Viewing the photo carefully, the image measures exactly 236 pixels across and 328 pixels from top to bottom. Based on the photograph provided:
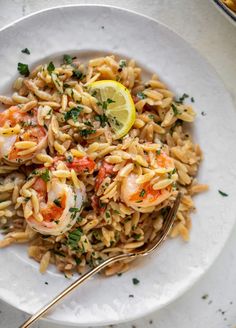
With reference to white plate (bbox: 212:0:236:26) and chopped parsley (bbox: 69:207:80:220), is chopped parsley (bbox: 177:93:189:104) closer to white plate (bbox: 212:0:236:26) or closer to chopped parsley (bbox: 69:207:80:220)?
white plate (bbox: 212:0:236:26)

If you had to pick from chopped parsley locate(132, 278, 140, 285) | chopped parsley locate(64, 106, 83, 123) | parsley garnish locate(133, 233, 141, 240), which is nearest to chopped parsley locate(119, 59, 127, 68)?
chopped parsley locate(64, 106, 83, 123)

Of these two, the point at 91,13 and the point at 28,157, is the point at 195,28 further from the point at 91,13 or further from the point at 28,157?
the point at 28,157

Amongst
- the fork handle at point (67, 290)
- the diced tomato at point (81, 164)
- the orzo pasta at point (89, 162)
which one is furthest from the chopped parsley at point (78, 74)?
the fork handle at point (67, 290)

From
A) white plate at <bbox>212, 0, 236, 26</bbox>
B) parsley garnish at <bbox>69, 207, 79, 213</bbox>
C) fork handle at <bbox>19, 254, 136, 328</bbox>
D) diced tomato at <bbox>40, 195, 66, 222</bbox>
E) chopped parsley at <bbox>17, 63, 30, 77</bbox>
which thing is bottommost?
fork handle at <bbox>19, 254, 136, 328</bbox>

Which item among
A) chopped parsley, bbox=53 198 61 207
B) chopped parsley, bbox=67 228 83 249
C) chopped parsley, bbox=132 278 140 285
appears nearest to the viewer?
chopped parsley, bbox=53 198 61 207

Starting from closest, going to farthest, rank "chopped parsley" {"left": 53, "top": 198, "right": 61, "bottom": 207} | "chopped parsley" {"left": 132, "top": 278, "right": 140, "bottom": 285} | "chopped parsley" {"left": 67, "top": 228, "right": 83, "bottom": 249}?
"chopped parsley" {"left": 53, "top": 198, "right": 61, "bottom": 207} < "chopped parsley" {"left": 67, "top": 228, "right": 83, "bottom": 249} < "chopped parsley" {"left": 132, "top": 278, "right": 140, "bottom": 285}

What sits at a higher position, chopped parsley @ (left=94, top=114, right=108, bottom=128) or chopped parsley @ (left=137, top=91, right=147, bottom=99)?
chopped parsley @ (left=137, top=91, right=147, bottom=99)

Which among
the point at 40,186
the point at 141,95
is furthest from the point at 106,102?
the point at 40,186
